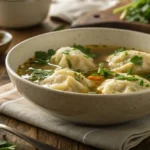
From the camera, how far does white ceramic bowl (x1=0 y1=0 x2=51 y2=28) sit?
525 cm

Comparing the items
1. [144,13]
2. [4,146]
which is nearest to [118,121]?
[4,146]

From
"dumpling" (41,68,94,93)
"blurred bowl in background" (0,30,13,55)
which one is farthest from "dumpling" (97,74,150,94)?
"blurred bowl in background" (0,30,13,55)

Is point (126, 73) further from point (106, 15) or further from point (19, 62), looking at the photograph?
point (106, 15)

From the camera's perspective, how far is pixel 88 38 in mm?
4023

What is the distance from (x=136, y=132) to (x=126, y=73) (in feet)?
1.87

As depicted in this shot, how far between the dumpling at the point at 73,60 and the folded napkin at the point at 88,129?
45cm

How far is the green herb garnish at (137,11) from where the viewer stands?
5082mm

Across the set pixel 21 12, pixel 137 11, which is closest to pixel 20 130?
pixel 21 12

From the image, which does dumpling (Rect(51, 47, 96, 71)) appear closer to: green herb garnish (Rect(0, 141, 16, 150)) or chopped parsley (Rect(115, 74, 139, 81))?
chopped parsley (Rect(115, 74, 139, 81))

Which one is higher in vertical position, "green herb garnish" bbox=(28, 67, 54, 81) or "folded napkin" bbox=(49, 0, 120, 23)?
"green herb garnish" bbox=(28, 67, 54, 81)

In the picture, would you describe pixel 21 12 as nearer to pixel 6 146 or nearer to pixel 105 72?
pixel 105 72

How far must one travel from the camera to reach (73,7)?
19.7 feet

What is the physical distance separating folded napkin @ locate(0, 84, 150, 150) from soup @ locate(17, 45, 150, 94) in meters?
0.23

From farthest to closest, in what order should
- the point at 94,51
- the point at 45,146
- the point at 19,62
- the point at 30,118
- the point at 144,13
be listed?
the point at 144,13
the point at 94,51
the point at 19,62
the point at 30,118
the point at 45,146
